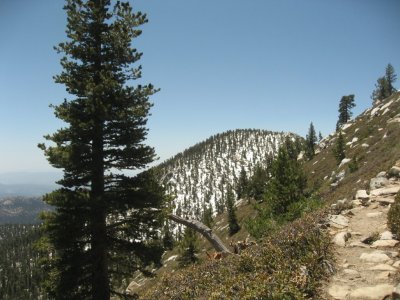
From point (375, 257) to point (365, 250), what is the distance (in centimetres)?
70

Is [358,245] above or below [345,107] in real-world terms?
below

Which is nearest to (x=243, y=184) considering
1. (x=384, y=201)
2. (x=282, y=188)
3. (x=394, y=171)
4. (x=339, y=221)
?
(x=282, y=188)

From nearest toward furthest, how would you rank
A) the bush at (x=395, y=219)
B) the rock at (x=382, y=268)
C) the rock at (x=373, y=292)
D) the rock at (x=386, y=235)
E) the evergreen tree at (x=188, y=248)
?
the rock at (x=373, y=292), the rock at (x=382, y=268), the bush at (x=395, y=219), the rock at (x=386, y=235), the evergreen tree at (x=188, y=248)

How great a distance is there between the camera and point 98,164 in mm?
12406

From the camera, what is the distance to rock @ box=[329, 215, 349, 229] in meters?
10.0

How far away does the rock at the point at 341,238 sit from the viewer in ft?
28.6

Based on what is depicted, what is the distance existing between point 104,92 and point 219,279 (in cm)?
830

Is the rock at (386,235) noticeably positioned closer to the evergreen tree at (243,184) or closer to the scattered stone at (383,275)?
the scattered stone at (383,275)

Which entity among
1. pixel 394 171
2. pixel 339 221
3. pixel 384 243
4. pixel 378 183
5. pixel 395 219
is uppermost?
pixel 394 171

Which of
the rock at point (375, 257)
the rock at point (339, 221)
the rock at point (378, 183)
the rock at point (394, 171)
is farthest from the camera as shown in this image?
the rock at point (394, 171)

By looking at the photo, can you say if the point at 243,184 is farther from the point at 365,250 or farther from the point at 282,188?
the point at 365,250

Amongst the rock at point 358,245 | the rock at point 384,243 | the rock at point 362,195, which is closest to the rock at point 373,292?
the rock at point 384,243

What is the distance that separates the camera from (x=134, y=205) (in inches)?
500

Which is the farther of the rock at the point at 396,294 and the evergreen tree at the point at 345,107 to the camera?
the evergreen tree at the point at 345,107
